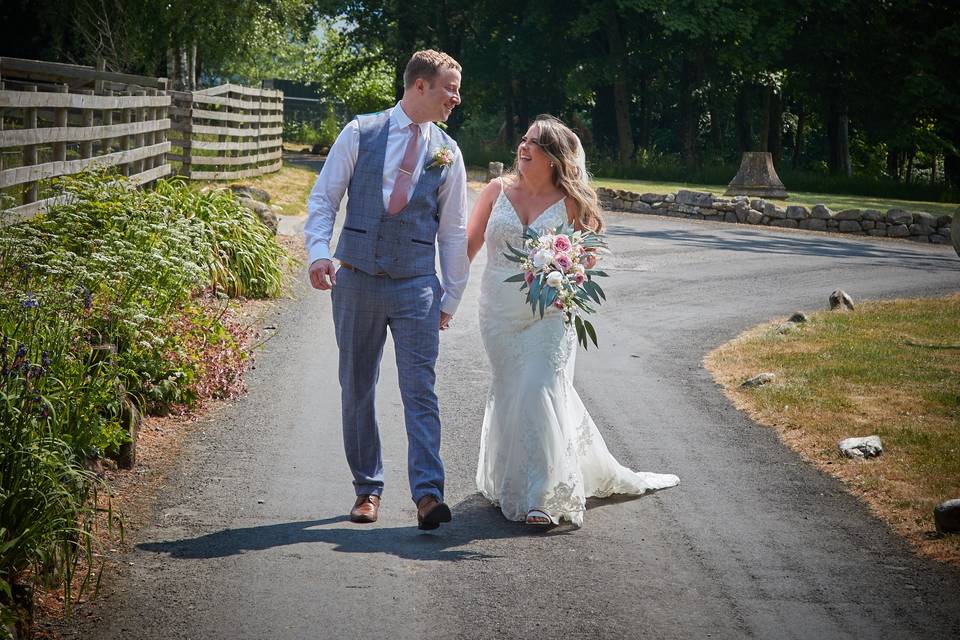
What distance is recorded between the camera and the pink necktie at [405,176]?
5.21 metres

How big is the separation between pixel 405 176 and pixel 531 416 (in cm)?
144

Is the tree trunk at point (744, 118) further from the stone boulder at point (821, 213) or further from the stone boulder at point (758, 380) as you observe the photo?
the stone boulder at point (758, 380)

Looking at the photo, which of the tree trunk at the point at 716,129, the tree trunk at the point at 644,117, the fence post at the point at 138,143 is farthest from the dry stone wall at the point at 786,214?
the tree trunk at the point at 644,117

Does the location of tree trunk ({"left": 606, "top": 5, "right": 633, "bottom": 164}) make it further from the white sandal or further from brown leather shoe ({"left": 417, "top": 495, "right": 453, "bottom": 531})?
brown leather shoe ({"left": 417, "top": 495, "right": 453, "bottom": 531})

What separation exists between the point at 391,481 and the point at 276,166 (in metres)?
22.7

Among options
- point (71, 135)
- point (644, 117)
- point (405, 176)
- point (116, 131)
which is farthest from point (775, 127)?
point (405, 176)

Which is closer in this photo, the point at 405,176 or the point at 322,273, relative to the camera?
the point at 322,273

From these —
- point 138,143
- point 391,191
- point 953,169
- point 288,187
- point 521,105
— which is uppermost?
point 521,105

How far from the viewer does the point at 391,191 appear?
5234mm

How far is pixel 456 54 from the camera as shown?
1900 inches

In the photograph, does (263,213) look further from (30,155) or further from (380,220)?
(380,220)

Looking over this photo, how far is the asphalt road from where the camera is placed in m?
4.36

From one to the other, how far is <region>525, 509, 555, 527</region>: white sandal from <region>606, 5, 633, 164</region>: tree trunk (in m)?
36.7

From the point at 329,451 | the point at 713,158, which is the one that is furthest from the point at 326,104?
the point at 329,451
